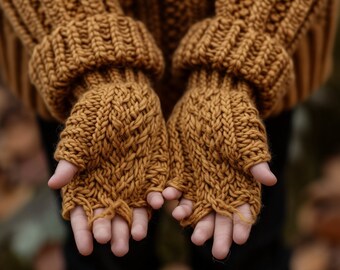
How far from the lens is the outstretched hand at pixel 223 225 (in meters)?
0.81

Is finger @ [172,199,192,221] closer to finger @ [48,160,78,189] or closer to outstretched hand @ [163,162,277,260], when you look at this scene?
outstretched hand @ [163,162,277,260]

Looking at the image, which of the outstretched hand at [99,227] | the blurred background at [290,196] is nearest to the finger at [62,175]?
the outstretched hand at [99,227]

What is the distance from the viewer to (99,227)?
31.7 inches

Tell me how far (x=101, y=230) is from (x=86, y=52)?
264 millimetres

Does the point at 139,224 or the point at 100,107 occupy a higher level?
the point at 100,107

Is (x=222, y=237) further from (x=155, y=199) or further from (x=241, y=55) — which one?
(x=241, y=55)

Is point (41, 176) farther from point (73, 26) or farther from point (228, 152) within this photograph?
point (228, 152)

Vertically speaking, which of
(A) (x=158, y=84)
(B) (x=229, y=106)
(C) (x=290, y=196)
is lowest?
(C) (x=290, y=196)

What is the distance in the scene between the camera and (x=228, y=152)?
84 centimetres

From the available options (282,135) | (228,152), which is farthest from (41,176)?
(228,152)

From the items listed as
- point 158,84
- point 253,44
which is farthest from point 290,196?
point 253,44

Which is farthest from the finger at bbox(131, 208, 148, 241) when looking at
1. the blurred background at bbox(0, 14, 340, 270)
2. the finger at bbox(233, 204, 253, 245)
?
the blurred background at bbox(0, 14, 340, 270)

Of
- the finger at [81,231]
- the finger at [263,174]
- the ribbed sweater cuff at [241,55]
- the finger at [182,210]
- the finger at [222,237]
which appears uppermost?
the ribbed sweater cuff at [241,55]

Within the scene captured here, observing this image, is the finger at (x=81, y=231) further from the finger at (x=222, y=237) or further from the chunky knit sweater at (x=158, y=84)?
the finger at (x=222, y=237)
